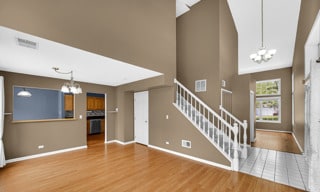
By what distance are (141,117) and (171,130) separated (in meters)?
→ 1.72

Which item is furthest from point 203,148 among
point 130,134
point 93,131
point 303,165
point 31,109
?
point 31,109

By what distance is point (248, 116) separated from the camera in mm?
5172

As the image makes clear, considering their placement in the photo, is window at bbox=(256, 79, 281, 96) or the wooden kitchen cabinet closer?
the wooden kitchen cabinet

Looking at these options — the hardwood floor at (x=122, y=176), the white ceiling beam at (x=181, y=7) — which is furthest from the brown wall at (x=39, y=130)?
the white ceiling beam at (x=181, y=7)

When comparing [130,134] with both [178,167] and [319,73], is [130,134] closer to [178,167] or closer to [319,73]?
[178,167]

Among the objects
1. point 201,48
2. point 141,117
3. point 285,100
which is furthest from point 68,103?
point 285,100

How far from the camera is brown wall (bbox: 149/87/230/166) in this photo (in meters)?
3.72

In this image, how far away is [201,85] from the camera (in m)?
4.96

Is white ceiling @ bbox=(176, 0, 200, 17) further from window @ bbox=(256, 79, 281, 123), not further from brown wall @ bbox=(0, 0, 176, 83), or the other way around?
window @ bbox=(256, 79, 281, 123)

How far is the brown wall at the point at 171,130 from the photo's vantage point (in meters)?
3.72

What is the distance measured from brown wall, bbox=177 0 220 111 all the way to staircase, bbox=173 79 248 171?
0.49 m

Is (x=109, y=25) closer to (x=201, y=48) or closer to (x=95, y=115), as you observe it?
(x=201, y=48)

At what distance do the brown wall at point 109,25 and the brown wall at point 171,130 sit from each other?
0.89 meters

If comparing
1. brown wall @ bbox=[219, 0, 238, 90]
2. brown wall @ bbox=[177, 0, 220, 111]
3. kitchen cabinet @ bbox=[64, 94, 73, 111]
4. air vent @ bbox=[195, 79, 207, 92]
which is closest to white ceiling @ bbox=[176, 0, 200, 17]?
brown wall @ bbox=[177, 0, 220, 111]
